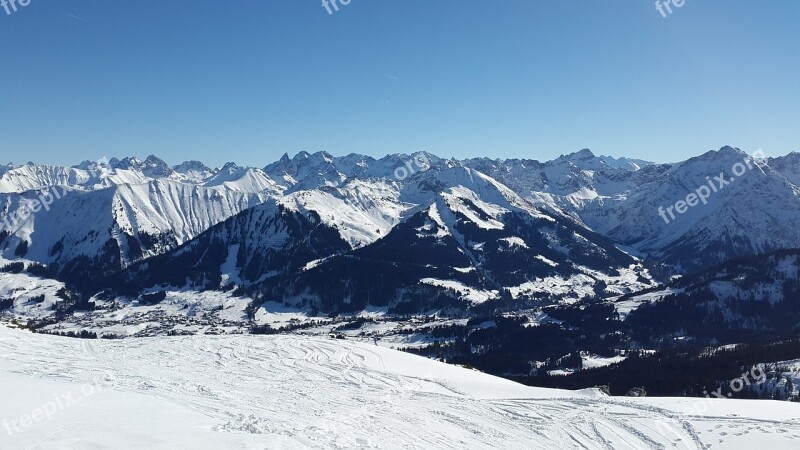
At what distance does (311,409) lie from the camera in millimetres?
38875

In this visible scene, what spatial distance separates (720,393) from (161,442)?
364ft

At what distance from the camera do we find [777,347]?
448 feet

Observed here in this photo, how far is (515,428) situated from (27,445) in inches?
1216

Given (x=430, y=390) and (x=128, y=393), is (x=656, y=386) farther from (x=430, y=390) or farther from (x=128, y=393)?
(x=128, y=393)

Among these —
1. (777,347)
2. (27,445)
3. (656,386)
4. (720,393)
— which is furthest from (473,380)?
(777,347)

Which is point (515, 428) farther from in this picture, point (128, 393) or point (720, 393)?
point (720, 393)

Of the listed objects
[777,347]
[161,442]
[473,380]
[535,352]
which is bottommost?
[535,352]

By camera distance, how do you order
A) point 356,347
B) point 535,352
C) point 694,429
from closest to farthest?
point 694,429 → point 356,347 → point 535,352

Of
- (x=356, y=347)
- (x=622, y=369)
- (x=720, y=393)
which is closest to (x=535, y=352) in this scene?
(x=622, y=369)

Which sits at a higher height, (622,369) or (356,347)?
(356,347)

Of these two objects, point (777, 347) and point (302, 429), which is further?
point (777, 347)

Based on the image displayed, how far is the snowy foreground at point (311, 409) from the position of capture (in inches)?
1156

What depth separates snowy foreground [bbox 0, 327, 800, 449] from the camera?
29359 millimetres

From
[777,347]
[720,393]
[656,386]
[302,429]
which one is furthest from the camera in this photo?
[777,347]
